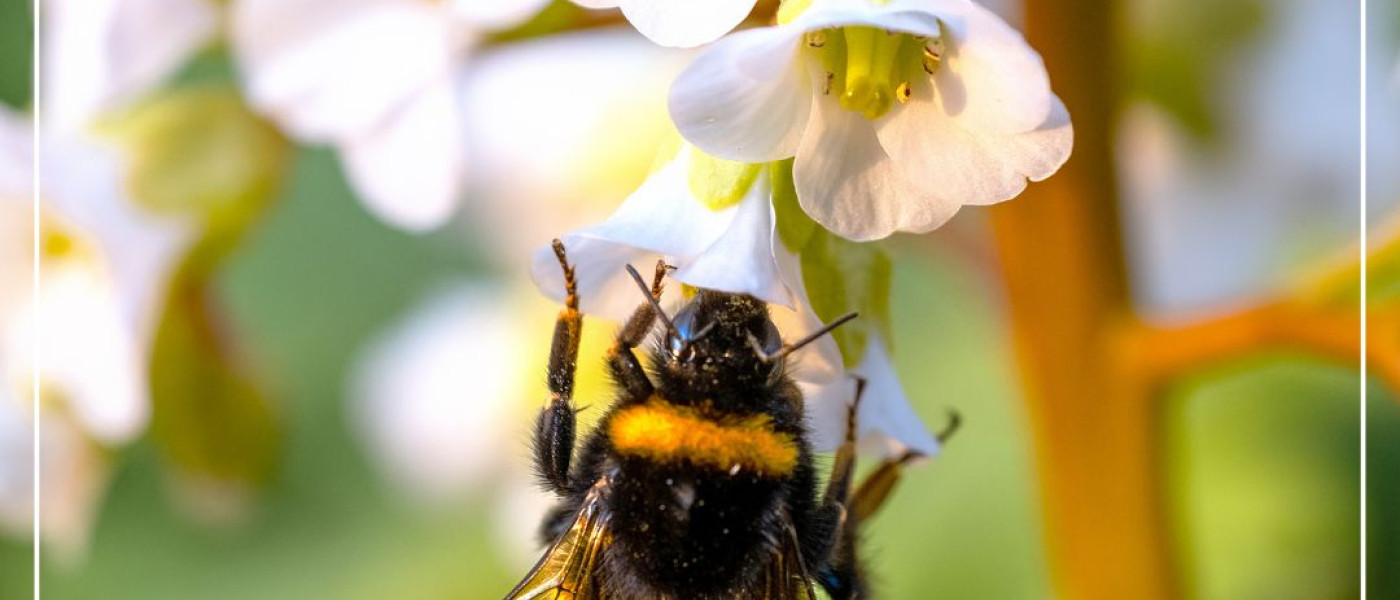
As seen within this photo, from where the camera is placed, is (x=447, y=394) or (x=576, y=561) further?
(x=447, y=394)

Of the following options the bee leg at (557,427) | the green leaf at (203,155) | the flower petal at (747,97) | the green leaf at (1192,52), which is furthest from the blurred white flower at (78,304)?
the green leaf at (1192,52)

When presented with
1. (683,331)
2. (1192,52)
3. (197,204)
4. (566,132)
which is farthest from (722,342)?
(566,132)

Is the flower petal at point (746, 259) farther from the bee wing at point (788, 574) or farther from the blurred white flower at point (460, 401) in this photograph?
the blurred white flower at point (460, 401)

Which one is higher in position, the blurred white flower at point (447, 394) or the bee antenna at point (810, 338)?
the bee antenna at point (810, 338)

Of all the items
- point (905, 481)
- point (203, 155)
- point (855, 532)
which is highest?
point (203, 155)

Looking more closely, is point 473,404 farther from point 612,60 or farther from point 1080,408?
point 1080,408

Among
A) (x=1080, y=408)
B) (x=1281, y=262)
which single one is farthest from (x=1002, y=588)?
(x=1080, y=408)

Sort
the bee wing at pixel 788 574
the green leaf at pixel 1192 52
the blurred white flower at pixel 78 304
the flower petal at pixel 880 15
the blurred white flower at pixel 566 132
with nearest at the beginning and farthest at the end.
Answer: the flower petal at pixel 880 15
the bee wing at pixel 788 574
the blurred white flower at pixel 78 304
the green leaf at pixel 1192 52
the blurred white flower at pixel 566 132

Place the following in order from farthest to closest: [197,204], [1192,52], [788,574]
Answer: [1192,52], [197,204], [788,574]

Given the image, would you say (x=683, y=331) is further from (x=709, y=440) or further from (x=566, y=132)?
(x=566, y=132)
